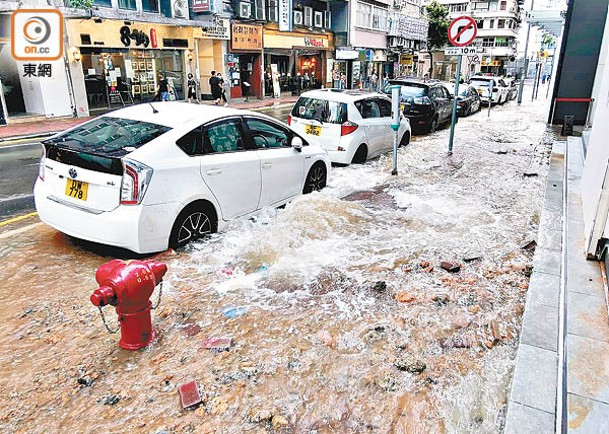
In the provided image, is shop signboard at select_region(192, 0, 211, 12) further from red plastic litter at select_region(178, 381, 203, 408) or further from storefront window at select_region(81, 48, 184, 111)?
red plastic litter at select_region(178, 381, 203, 408)

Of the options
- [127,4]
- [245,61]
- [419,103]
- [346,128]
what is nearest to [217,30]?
[245,61]

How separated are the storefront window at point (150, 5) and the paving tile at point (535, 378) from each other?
22.0 m

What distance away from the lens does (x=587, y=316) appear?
325 centimetres

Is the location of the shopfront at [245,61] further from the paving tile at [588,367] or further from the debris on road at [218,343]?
the paving tile at [588,367]

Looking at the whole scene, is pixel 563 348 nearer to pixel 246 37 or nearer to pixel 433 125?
pixel 433 125

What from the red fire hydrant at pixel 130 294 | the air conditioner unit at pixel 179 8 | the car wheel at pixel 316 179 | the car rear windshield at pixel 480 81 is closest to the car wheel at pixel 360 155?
the car wheel at pixel 316 179

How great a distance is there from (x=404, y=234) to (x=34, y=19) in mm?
8615

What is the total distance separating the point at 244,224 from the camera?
5.53 metres

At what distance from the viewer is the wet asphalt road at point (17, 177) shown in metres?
6.45

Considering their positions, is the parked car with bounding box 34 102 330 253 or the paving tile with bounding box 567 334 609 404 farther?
the parked car with bounding box 34 102 330 253

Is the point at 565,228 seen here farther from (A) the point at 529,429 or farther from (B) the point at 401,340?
(A) the point at 529,429

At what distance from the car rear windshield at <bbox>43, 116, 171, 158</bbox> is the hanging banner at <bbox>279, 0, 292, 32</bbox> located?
78.2ft

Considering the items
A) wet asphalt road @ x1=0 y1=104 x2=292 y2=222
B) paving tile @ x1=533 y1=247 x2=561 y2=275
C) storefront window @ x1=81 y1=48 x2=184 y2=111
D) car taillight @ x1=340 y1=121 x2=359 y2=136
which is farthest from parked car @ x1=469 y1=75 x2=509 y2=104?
paving tile @ x1=533 y1=247 x2=561 y2=275

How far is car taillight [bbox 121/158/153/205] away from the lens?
421cm
